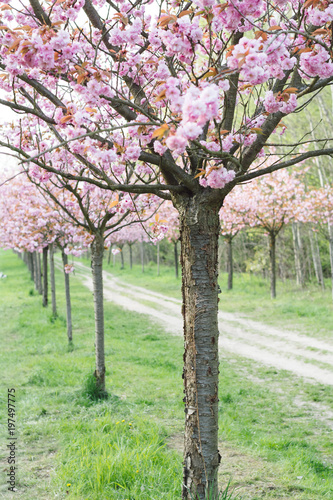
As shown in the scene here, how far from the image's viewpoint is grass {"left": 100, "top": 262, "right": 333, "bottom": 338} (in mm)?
11012

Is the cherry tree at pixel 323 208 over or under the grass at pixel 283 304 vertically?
over

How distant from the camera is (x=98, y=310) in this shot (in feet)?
19.3

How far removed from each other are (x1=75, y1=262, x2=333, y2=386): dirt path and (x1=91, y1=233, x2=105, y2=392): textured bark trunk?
3.88 meters

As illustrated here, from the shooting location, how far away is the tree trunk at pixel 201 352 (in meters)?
2.82

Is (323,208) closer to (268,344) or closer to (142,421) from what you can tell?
(268,344)

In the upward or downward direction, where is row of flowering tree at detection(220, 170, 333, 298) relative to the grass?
upward

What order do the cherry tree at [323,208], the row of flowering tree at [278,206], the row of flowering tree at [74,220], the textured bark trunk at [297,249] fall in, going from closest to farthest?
1. the row of flowering tree at [74,220]
2. the cherry tree at [323,208]
3. the row of flowering tree at [278,206]
4. the textured bark trunk at [297,249]

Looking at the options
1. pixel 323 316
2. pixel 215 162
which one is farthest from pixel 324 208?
pixel 215 162

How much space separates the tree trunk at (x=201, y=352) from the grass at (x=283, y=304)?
7757 mm

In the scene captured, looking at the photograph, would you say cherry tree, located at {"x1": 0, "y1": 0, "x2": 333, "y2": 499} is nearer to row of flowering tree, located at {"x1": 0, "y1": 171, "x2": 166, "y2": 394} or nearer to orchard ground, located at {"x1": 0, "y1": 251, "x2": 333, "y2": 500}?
row of flowering tree, located at {"x1": 0, "y1": 171, "x2": 166, "y2": 394}

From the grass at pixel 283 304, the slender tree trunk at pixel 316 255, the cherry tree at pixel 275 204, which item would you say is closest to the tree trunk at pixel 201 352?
the grass at pixel 283 304

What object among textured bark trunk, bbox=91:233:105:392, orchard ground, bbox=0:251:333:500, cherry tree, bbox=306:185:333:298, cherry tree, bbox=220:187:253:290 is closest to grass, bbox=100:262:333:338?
orchard ground, bbox=0:251:333:500

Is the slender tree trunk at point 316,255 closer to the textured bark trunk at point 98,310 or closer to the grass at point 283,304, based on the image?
the grass at point 283,304

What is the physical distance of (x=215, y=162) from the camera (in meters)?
2.72
